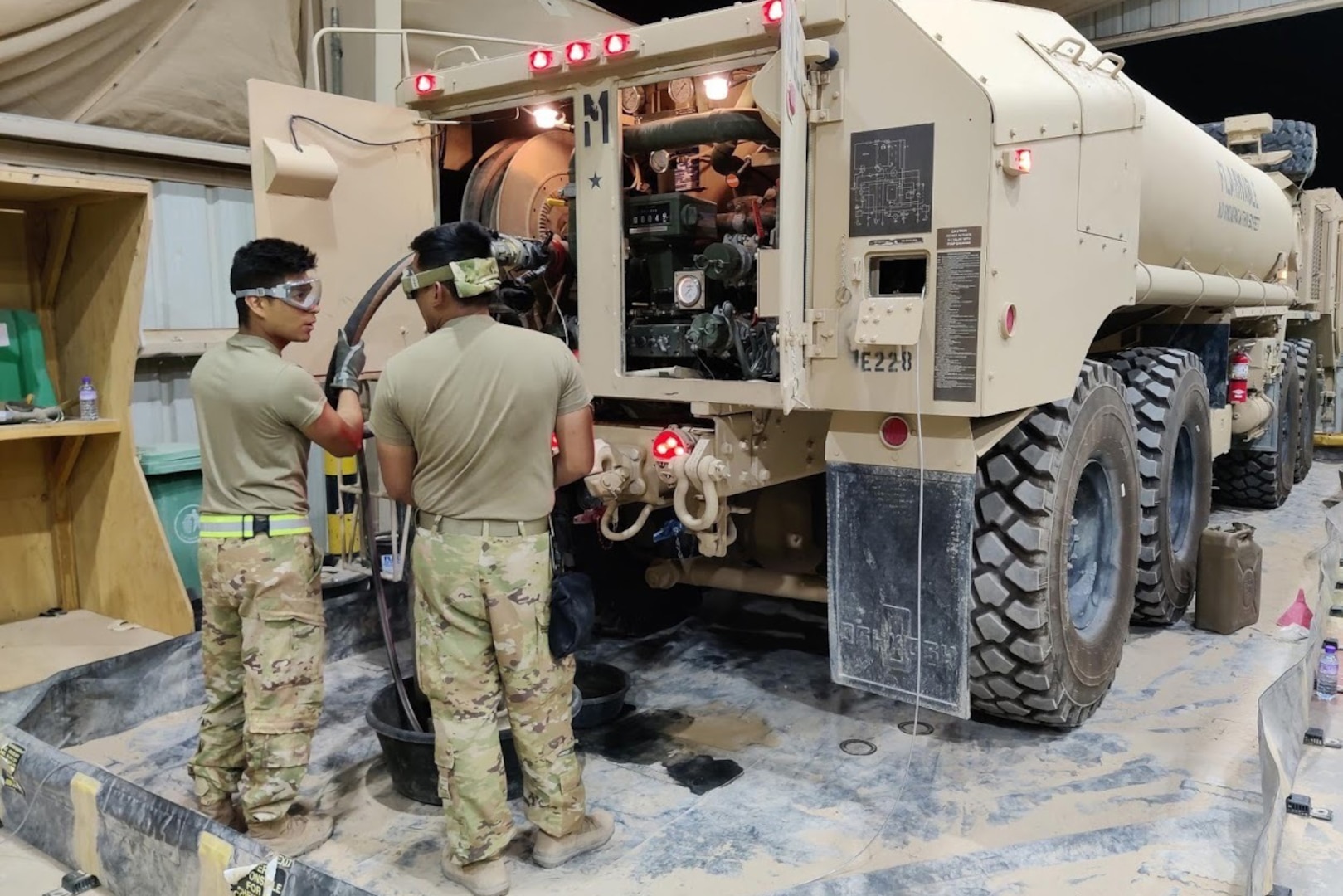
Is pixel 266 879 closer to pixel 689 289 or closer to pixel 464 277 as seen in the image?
pixel 464 277

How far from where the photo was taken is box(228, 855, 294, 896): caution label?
2.47 m

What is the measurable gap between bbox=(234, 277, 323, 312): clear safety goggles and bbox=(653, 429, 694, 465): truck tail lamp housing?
3.80 ft

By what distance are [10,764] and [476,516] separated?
1673 mm

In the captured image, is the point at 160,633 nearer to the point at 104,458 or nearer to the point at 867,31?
the point at 104,458

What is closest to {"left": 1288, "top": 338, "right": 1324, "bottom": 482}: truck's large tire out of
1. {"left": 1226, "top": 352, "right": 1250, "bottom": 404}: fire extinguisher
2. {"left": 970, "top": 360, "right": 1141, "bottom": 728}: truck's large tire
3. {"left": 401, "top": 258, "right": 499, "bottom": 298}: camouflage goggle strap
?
{"left": 1226, "top": 352, "right": 1250, "bottom": 404}: fire extinguisher

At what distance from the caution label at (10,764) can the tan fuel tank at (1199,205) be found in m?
4.41

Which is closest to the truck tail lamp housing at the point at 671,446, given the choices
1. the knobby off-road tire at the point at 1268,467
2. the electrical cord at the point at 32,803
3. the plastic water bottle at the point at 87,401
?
the electrical cord at the point at 32,803

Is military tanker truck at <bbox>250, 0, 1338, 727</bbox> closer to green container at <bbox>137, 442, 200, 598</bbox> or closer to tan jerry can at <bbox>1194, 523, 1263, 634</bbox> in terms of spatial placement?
tan jerry can at <bbox>1194, 523, 1263, 634</bbox>

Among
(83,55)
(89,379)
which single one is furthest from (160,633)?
(83,55)

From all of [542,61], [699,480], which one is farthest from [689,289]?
[542,61]

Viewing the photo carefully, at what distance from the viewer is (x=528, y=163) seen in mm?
4508

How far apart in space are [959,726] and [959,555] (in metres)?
0.98

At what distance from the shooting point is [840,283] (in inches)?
132

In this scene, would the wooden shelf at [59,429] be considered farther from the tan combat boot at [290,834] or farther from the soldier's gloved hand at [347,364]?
the tan combat boot at [290,834]
